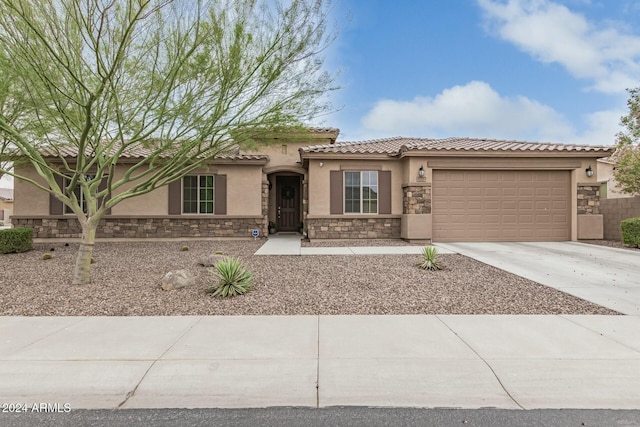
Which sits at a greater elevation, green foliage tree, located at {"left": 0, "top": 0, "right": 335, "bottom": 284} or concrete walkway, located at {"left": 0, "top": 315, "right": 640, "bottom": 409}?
green foliage tree, located at {"left": 0, "top": 0, "right": 335, "bottom": 284}

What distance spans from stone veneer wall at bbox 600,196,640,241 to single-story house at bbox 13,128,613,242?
1.26 meters

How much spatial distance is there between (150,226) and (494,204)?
13596mm

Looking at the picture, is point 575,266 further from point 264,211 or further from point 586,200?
point 264,211

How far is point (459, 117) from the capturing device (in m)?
25.9

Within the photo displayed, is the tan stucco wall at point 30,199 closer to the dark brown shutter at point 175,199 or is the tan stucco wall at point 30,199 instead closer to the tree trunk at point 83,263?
the dark brown shutter at point 175,199

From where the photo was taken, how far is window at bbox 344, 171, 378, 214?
12906mm

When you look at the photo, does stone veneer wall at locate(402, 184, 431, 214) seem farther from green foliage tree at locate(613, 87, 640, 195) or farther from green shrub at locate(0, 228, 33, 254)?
green shrub at locate(0, 228, 33, 254)

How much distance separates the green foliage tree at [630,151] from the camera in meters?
12.6

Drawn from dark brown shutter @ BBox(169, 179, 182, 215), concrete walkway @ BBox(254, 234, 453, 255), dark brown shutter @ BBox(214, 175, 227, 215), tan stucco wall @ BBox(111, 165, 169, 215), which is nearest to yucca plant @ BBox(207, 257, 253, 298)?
concrete walkway @ BBox(254, 234, 453, 255)

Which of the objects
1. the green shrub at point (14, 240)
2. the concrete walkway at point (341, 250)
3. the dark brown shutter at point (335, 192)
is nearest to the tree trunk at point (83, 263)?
the concrete walkway at point (341, 250)

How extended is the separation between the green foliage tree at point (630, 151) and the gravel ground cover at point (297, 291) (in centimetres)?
946

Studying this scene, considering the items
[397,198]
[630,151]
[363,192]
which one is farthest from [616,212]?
[363,192]

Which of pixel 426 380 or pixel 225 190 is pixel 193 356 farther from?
pixel 225 190

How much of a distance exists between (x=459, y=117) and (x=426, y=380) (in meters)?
26.6
